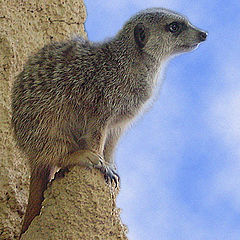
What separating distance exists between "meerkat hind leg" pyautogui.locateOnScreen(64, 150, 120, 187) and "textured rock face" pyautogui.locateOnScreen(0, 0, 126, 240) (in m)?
0.03

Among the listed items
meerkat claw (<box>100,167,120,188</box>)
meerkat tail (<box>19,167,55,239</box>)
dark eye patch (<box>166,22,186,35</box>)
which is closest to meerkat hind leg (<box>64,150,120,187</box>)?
meerkat claw (<box>100,167,120,188</box>)

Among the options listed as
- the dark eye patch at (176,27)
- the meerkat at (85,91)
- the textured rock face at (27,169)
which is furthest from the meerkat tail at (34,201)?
the dark eye patch at (176,27)

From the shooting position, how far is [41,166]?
2143mm

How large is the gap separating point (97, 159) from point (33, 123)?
329mm

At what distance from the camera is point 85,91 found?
2.13m

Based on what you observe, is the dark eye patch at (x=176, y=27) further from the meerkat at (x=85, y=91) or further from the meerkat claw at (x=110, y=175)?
the meerkat claw at (x=110, y=175)

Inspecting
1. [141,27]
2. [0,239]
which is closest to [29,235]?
[0,239]

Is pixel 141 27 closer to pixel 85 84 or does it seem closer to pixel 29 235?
pixel 85 84

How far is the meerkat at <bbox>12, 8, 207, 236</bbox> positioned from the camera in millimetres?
2119

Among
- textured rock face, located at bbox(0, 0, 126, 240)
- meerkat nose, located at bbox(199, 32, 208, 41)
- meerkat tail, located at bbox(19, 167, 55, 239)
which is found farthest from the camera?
meerkat nose, located at bbox(199, 32, 208, 41)

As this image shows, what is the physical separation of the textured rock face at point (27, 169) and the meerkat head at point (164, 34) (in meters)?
0.62

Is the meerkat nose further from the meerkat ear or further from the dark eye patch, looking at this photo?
the meerkat ear

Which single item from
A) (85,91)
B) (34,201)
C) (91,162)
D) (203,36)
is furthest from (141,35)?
(34,201)

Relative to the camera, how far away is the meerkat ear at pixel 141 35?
227 centimetres
